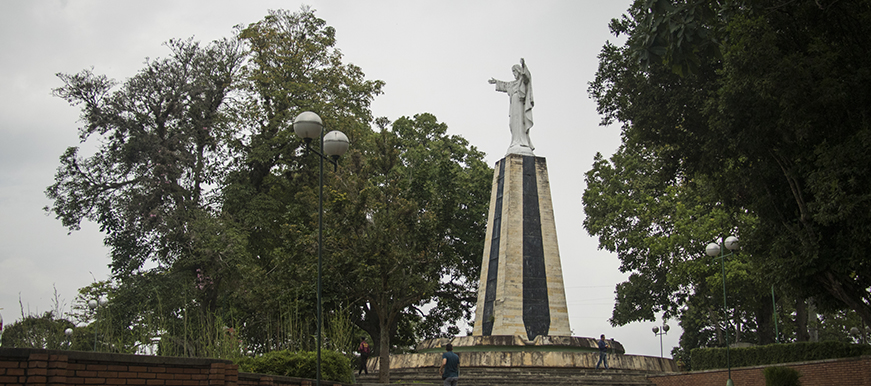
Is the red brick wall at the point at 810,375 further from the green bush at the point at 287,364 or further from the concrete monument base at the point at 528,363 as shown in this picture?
the green bush at the point at 287,364

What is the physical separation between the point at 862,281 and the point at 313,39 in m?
21.0

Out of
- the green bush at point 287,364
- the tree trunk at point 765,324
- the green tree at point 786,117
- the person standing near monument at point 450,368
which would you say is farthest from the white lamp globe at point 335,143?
the tree trunk at point 765,324

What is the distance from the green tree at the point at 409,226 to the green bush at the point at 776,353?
7709 mm

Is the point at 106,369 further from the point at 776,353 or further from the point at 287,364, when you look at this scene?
the point at 776,353

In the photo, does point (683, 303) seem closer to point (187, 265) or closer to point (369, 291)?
point (369, 291)

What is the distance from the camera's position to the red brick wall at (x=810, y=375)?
13.6m

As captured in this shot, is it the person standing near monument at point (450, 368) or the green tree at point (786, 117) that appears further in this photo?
the person standing near monument at point (450, 368)

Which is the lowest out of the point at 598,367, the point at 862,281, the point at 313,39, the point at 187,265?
the point at 598,367

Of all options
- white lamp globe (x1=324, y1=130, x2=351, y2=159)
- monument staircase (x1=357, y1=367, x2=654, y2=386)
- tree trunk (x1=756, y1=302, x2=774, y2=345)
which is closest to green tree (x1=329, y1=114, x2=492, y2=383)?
monument staircase (x1=357, y1=367, x2=654, y2=386)

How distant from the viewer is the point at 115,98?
2423 cm

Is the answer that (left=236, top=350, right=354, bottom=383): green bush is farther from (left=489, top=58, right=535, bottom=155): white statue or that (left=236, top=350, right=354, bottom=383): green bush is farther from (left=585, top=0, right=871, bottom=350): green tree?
(left=489, top=58, right=535, bottom=155): white statue

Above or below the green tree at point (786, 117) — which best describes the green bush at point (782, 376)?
below

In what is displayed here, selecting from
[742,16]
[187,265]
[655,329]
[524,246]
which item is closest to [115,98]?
[187,265]

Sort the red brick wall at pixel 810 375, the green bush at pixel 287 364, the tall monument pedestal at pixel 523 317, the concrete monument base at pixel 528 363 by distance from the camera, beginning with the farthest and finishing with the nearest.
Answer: the tall monument pedestal at pixel 523 317 < the concrete monument base at pixel 528 363 < the red brick wall at pixel 810 375 < the green bush at pixel 287 364
